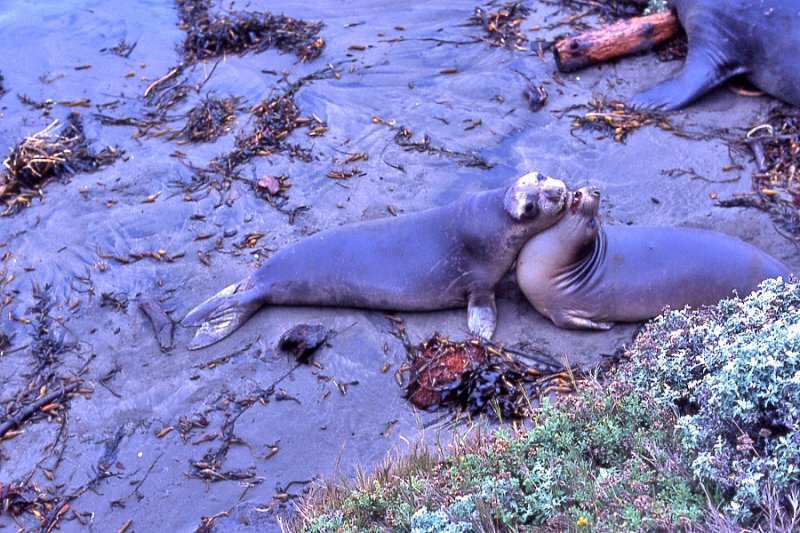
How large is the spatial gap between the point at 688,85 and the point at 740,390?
453 cm

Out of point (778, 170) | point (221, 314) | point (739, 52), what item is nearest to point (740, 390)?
point (221, 314)

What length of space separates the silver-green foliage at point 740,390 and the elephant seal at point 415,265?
1.67m

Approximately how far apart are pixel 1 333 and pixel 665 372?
4.07 metres

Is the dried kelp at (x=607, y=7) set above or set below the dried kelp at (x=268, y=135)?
above

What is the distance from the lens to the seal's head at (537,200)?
197 inches

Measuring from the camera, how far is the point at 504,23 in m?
7.73

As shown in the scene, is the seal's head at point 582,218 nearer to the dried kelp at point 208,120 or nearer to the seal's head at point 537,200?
the seal's head at point 537,200

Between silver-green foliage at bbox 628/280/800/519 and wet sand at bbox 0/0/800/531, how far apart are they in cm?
133

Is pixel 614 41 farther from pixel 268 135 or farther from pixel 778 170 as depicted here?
pixel 268 135

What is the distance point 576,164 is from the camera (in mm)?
6168

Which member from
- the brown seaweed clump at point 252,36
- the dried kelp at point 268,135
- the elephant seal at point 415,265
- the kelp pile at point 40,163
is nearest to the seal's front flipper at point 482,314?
the elephant seal at point 415,265

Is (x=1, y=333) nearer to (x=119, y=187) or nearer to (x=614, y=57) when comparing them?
(x=119, y=187)

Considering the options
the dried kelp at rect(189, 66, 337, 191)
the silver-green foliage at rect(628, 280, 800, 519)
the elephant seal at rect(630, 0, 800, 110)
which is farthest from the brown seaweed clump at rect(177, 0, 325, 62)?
the silver-green foliage at rect(628, 280, 800, 519)

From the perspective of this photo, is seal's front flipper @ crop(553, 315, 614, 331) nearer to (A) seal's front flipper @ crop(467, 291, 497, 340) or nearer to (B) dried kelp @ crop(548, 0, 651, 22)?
(A) seal's front flipper @ crop(467, 291, 497, 340)
